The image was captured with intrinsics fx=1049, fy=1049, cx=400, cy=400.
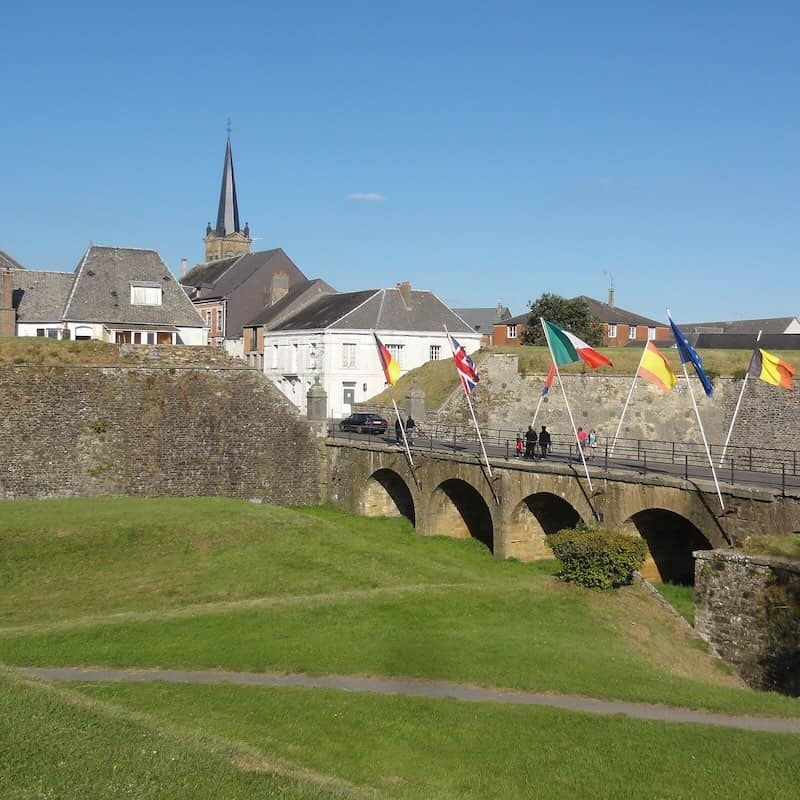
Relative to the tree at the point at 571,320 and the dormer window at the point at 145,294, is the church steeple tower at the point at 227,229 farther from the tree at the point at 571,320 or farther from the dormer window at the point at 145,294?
the dormer window at the point at 145,294

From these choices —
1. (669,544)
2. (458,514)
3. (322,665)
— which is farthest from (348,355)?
(322,665)

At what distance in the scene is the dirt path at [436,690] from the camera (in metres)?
15.1

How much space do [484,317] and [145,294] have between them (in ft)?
210

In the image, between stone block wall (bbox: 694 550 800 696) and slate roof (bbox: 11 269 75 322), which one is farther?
slate roof (bbox: 11 269 75 322)

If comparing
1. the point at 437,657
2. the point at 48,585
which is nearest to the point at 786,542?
the point at 437,657

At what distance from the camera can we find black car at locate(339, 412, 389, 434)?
144ft

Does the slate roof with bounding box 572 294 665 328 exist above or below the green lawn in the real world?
above

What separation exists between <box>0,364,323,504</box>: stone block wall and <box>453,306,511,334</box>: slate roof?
62.1 m

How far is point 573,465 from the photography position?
1104 inches

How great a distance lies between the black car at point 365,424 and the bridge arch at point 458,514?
8791 mm

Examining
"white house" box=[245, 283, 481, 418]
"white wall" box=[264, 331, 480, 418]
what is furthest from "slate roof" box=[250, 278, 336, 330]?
"white wall" box=[264, 331, 480, 418]

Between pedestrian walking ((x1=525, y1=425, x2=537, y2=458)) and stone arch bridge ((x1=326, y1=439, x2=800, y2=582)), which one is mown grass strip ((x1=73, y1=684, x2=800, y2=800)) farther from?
pedestrian walking ((x1=525, y1=425, x2=537, y2=458))

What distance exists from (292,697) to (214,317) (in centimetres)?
5494

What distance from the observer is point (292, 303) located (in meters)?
64.5
